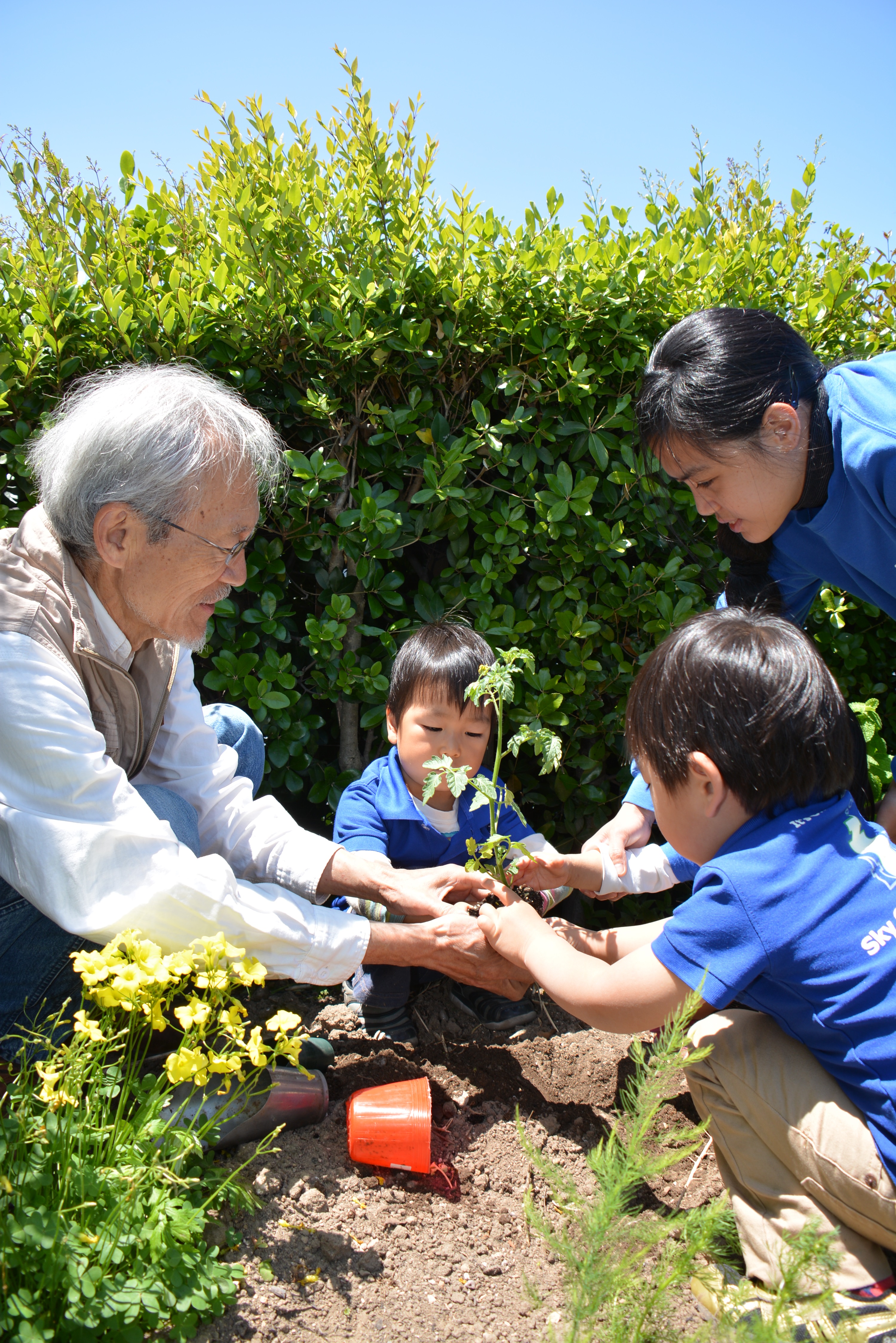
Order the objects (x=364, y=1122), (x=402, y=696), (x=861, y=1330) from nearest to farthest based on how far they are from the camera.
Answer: (x=861, y=1330) → (x=364, y=1122) → (x=402, y=696)

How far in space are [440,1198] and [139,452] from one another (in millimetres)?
1901

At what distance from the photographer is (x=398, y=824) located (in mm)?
3084

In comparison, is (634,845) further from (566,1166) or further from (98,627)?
(98,627)

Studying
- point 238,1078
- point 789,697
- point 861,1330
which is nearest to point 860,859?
point 789,697

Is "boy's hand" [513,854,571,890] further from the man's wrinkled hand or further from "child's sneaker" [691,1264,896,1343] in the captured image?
"child's sneaker" [691,1264,896,1343]

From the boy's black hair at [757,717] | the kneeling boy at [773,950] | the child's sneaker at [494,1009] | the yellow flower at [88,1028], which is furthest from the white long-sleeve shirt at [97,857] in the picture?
the boy's black hair at [757,717]

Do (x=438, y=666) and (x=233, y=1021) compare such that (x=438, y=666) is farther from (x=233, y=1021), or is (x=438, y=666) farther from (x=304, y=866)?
(x=233, y=1021)

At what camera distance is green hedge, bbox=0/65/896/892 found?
307cm

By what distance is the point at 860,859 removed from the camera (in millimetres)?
1882

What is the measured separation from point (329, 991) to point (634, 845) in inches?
45.9

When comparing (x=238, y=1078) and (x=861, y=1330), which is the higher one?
(x=238, y=1078)

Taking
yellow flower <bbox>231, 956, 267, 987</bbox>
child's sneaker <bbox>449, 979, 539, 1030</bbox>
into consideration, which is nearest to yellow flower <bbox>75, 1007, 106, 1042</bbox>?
yellow flower <bbox>231, 956, 267, 987</bbox>

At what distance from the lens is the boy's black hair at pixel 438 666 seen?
2988mm

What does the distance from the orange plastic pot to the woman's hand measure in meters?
0.94
